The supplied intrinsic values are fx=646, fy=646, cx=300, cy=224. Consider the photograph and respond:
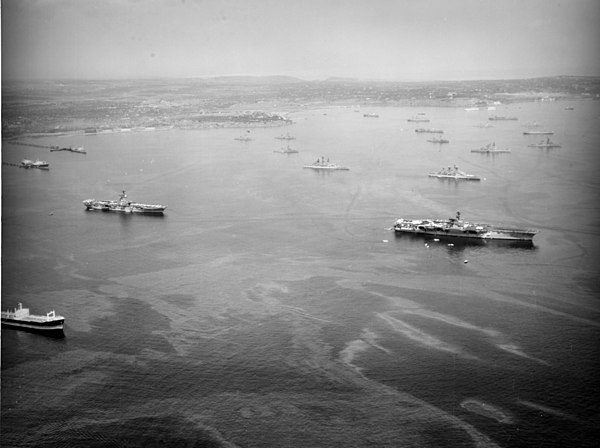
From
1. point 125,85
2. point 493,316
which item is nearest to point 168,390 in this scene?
point 493,316

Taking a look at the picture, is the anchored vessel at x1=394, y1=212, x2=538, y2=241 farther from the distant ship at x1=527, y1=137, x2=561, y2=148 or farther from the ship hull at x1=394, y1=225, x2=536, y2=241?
the distant ship at x1=527, y1=137, x2=561, y2=148

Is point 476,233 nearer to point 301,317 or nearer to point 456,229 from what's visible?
point 456,229

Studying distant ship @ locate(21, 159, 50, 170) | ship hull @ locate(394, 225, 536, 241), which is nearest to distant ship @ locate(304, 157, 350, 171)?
ship hull @ locate(394, 225, 536, 241)

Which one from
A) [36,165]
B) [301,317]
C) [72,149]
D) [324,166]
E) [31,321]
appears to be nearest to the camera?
[31,321]

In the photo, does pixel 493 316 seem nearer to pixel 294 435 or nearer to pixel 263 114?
pixel 294 435

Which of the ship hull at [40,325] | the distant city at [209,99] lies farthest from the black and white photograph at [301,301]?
the distant city at [209,99]

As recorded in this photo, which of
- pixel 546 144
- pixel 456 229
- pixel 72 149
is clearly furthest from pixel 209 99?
pixel 456 229
